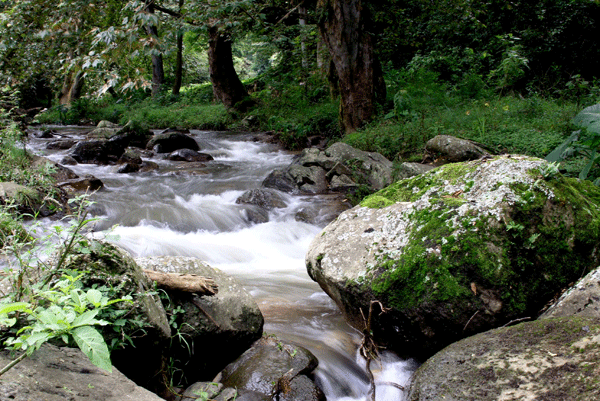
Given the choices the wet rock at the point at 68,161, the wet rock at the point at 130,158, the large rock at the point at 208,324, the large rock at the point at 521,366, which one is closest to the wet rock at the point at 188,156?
the wet rock at the point at 130,158

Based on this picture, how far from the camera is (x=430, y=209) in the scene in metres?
3.83

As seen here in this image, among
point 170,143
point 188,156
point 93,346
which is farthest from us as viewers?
point 170,143

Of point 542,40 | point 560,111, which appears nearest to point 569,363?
point 560,111

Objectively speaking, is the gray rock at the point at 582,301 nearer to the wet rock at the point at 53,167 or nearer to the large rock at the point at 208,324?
the large rock at the point at 208,324

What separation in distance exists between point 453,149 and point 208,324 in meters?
6.37

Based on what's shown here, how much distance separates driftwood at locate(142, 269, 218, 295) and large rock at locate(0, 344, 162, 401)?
1.03 m

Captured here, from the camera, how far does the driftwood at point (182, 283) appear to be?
3.11m

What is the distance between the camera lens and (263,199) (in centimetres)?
859

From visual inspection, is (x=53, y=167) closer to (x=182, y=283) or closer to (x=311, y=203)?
(x=311, y=203)

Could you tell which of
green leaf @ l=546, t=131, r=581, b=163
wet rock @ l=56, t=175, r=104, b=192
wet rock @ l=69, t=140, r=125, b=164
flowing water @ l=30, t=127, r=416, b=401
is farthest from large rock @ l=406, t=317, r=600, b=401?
wet rock @ l=69, t=140, r=125, b=164

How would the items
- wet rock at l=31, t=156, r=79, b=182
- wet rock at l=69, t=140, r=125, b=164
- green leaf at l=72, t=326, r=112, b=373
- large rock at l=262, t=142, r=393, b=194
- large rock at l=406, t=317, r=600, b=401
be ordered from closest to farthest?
green leaf at l=72, t=326, r=112, b=373 → large rock at l=406, t=317, r=600, b=401 → wet rock at l=31, t=156, r=79, b=182 → large rock at l=262, t=142, r=393, b=194 → wet rock at l=69, t=140, r=125, b=164

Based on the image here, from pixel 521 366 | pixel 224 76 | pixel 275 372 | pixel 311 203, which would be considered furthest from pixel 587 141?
pixel 224 76

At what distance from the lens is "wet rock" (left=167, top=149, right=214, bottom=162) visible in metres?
12.8

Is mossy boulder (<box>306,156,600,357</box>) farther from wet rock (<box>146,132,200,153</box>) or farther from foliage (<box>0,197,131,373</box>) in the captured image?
wet rock (<box>146,132,200,153</box>)
